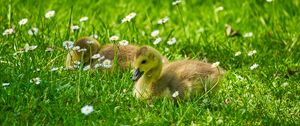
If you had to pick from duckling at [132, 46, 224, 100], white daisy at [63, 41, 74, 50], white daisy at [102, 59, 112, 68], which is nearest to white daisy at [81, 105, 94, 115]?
duckling at [132, 46, 224, 100]

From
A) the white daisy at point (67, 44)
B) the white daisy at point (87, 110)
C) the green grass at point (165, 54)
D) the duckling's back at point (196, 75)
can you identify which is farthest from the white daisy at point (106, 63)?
the white daisy at point (87, 110)

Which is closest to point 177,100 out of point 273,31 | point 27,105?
point 27,105

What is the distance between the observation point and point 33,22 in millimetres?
7078

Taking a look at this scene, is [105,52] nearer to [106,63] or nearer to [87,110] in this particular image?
[106,63]

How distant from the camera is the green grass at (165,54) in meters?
4.95

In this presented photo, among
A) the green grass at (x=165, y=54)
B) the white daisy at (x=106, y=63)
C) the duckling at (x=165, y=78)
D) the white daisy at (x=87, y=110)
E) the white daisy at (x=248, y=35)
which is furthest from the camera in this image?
the white daisy at (x=248, y=35)

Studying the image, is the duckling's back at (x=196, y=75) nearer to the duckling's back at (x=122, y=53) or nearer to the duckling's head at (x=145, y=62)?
the duckling's head at (x=145, y=62)

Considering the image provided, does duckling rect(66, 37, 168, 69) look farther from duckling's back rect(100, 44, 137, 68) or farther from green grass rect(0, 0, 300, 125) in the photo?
green grass rect(0, 0, 300, 125)

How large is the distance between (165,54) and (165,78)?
3.73ft

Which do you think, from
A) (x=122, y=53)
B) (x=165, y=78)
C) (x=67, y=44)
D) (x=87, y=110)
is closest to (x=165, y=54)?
(x=122, y=53)

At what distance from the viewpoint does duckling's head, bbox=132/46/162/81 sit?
5277 mm

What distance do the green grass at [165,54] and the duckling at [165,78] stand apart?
0.08m

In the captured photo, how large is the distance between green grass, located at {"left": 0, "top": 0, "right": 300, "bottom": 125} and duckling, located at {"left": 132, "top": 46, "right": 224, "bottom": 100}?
8 centimetres

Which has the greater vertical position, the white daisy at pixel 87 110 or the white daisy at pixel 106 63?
the white daisy at pixel 87 110
